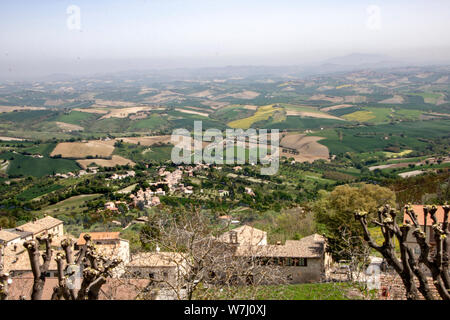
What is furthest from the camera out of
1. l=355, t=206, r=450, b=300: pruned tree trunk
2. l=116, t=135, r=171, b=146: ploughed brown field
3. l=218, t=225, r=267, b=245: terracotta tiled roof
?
l=116, t=135, r=171, b=146: ploughed brown field

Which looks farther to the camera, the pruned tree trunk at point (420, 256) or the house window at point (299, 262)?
the house window at point (299, 262)

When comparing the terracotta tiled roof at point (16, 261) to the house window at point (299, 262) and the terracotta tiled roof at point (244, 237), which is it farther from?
the house window at point (299, 262)

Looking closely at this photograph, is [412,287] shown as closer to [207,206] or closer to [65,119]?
[207,206]

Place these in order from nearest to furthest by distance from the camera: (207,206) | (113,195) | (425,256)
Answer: (425,256) → (207,206) → (113,195)

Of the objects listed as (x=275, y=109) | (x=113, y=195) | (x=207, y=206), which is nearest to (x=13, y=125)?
(x=275, y=109)

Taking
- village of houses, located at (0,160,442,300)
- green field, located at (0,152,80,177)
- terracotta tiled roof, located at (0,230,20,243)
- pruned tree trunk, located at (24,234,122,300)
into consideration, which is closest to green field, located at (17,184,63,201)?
green field, located at (0,152,80,177)

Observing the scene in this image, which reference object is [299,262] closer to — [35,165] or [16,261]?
[16,261]

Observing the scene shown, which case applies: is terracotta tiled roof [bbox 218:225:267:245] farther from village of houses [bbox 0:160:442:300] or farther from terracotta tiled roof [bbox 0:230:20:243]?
terracotta tiled roof [bbox 0:230:20:243]

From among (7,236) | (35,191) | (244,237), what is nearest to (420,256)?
(244,237)

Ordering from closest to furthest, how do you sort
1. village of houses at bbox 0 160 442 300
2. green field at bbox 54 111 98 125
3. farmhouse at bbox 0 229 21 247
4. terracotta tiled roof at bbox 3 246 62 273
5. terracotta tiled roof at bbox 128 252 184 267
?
terracotta tiled roof at bbox 128 252 184 267, village of houses at bbox 0 160 442 300, terracotta tiled roof at bbox 3 246 62 273, farmhouse at bbox 0 229 21 247, green field at bbox 54 111 98 125

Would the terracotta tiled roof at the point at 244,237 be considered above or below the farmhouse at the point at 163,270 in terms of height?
below

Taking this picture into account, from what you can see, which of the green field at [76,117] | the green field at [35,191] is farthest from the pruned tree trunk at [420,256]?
the green field at [76,117]
